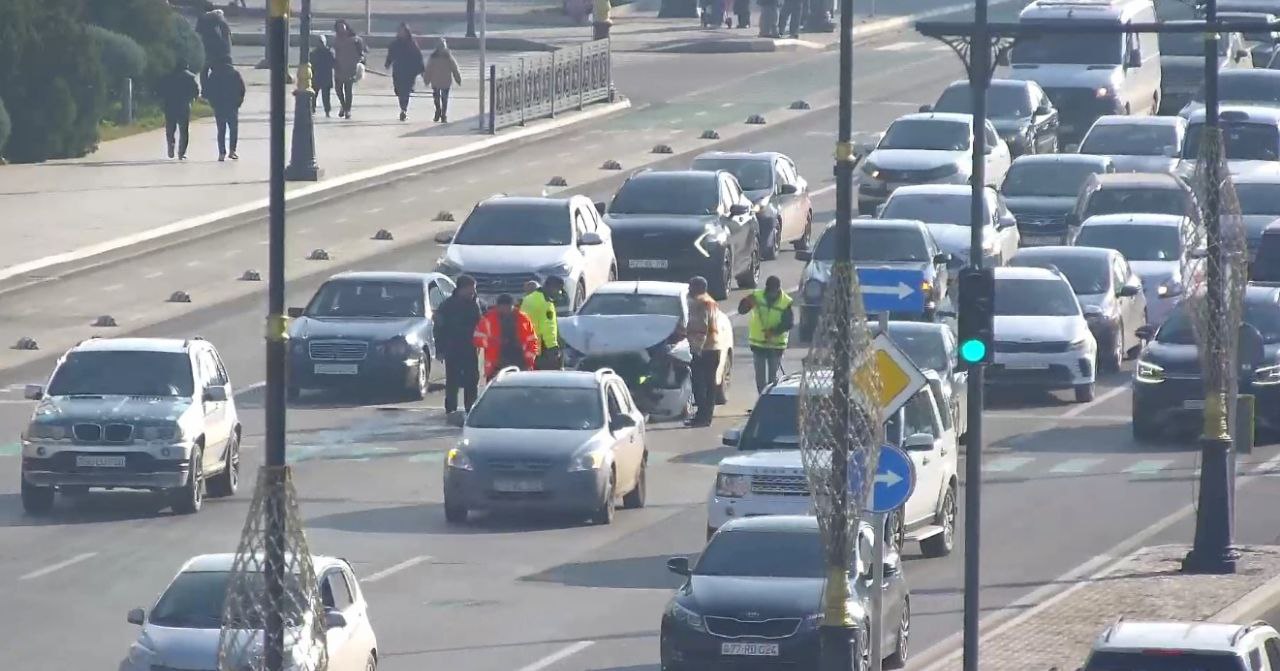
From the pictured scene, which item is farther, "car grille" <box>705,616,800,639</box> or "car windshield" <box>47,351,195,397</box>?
"car windshield" <box>47,351,195,397</box>

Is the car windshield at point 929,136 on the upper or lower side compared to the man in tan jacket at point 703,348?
upper

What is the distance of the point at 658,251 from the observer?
40.2 metres

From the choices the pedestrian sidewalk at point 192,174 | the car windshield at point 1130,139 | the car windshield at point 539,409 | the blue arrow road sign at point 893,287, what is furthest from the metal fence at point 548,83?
the car windshield at point 539,409

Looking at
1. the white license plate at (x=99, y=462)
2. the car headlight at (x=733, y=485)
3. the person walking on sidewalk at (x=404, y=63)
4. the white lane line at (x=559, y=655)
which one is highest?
the person walking on sidewalk at (x=404, y=63)

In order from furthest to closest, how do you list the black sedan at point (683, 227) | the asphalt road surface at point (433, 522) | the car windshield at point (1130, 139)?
1. the car windshield at point (1130, 139)
2. the black sedan at point (683, 227)
3. the asphalt road surface at point (433, 522)

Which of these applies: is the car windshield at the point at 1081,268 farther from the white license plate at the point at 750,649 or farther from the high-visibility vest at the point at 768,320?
the white license plate at the point at 750,649

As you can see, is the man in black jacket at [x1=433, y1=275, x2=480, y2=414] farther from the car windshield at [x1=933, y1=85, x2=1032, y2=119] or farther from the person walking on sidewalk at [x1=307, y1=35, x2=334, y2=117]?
the person walking on sidewalk at [x1=307, y1=35, x2=334, y2=117]

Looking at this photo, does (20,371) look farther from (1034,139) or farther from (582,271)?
(1034,139)

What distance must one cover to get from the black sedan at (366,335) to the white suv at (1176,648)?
18.8m

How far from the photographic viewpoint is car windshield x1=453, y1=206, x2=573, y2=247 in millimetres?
38000

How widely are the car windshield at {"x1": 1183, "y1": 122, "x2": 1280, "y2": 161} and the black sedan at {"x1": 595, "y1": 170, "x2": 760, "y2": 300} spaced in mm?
10357

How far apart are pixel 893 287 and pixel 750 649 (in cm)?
1135

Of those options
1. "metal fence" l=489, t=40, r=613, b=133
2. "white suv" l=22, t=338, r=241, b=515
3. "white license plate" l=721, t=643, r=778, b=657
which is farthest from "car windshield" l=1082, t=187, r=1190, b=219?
"white license plate" l=721, t=643, r=778, b=657

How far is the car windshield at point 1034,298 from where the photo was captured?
35656 mm
